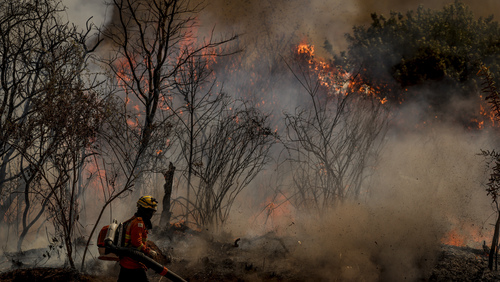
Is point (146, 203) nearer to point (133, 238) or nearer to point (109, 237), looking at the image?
point (133, 238)

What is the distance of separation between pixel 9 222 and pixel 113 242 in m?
11.5

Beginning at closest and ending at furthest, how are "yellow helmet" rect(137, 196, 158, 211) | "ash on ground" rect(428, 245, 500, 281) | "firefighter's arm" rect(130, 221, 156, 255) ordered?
"firefighter's arm" rect(130, 221, 156, 255) < "yellow helmet" rect(137, 196, 158, 211) < "ash on ground" rect(428, 245, 500, 281)

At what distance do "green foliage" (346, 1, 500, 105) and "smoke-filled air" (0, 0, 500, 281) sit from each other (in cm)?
9

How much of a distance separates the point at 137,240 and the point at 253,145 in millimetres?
10753

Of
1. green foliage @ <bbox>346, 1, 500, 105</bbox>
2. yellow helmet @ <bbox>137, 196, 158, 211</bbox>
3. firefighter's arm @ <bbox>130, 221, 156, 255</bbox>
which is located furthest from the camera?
green foliage @ <bbox>346, 1, 500, 105</bbox>

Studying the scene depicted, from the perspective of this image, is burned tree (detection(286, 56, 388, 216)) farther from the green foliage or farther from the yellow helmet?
the yellow helmet

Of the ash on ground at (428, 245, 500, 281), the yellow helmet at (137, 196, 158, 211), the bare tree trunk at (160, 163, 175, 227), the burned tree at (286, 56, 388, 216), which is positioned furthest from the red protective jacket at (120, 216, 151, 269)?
the burned tree at (286, 56, 388, 216)

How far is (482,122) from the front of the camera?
2219 centimetres

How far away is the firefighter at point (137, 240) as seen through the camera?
651 centimetres

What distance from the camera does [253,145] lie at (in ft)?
55.8

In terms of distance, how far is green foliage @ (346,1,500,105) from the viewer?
21625 millimetres

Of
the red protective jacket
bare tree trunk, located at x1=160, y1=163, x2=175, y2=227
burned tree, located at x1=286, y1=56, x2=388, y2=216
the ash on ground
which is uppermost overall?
burned tree, located at x1=286, y1=56, x2=388, y2=216

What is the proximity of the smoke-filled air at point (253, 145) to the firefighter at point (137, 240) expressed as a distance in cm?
3

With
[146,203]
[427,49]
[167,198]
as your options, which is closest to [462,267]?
[146,203]
